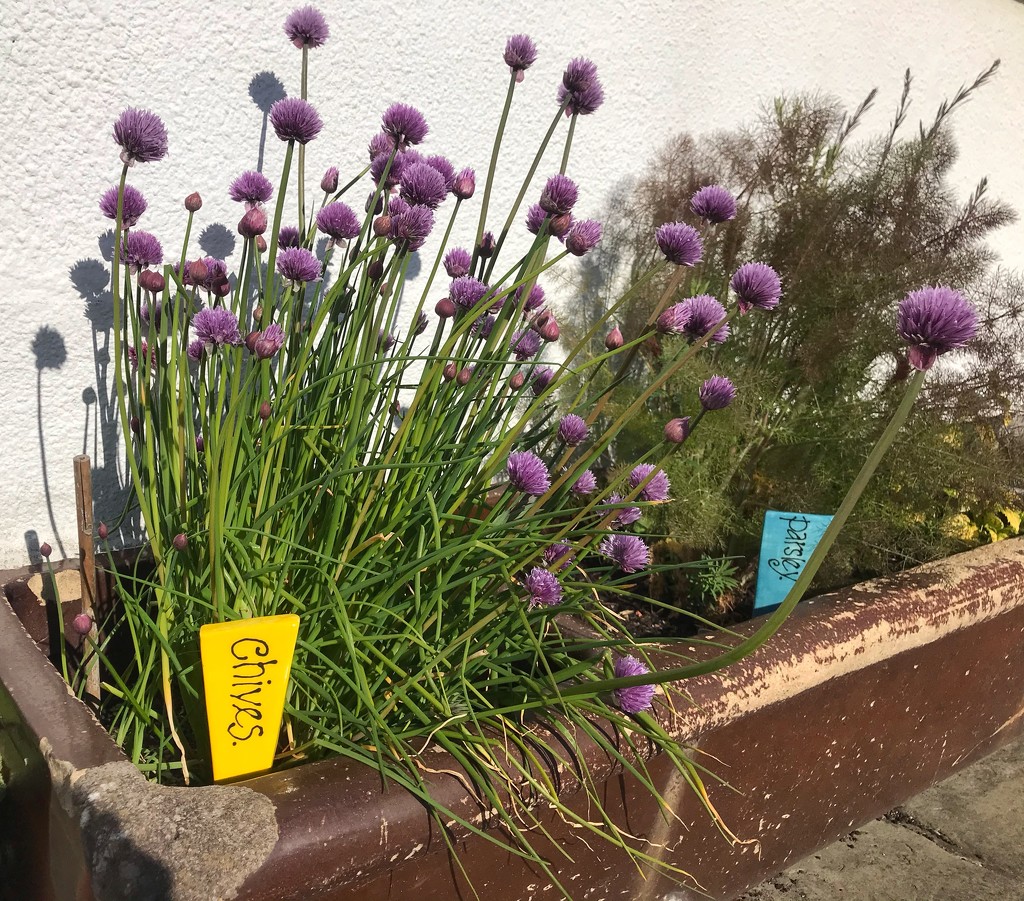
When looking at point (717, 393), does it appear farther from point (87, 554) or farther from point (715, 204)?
point (87, 554)

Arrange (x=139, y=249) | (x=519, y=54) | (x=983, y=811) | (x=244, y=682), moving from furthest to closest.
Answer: (x=983, y=811) < (x=519, y=54) < (x=139, y=249) < (x=244, y=682)

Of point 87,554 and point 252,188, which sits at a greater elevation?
point 252,188

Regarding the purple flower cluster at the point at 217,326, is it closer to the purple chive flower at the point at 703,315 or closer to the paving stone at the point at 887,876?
the purple chive flower at the point at 703,315

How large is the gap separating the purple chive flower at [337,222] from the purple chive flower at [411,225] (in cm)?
11

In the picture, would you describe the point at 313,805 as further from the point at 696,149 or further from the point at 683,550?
the point at 696,149

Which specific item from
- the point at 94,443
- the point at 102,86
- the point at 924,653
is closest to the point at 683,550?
the point at 924,653

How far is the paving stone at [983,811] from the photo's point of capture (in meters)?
1.56

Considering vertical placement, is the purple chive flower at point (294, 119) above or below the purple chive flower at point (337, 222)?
above

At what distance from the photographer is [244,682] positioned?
858 mm

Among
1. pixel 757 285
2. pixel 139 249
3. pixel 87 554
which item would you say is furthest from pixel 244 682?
pixel 757 285

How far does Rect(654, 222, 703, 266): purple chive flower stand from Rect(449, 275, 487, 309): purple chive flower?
8.6 inches

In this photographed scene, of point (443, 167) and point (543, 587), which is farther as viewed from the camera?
point (443, 167)

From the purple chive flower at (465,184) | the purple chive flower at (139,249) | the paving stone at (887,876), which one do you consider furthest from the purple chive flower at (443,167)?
the paving stone at (887,876)

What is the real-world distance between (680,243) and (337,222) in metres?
0.41
